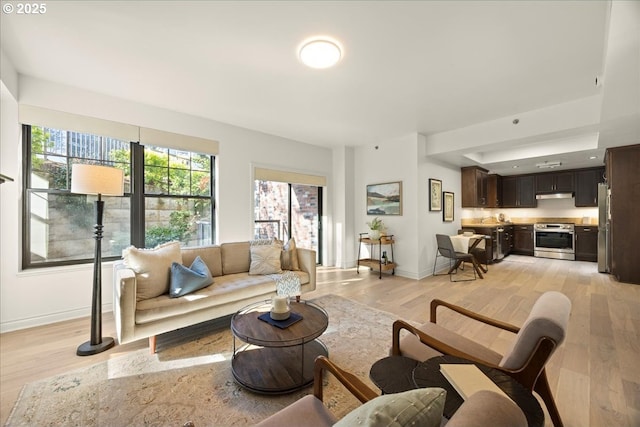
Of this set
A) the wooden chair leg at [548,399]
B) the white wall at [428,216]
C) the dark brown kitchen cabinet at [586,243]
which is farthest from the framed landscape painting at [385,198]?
the dark brown kitchen cabinet at [586,243]

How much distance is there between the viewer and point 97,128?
10.1 ft

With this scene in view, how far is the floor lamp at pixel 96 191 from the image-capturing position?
2223mm

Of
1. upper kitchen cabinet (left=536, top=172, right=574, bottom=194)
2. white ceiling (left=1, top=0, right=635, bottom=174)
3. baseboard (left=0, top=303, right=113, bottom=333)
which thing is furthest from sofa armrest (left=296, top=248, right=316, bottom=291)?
upper kitchen cabinet (left=536, top=172, right=574, bottom=194)

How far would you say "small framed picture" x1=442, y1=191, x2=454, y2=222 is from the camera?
5512mm

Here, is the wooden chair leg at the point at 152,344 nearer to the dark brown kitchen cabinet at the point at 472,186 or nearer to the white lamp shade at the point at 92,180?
the white lamp shade at the point at 92,180

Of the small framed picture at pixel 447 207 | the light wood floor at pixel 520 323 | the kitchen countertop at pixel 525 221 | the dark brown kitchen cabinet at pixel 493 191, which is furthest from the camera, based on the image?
the dark brown kitchen cabinet at pixel 493 191

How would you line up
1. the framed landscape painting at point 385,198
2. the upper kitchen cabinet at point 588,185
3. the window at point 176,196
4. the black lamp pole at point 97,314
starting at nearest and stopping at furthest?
the black lamp pole at point 97,314
the window at point 176,196
the framed landscape painting at point 385,198
the upper kitchen cabinet at point 588,185

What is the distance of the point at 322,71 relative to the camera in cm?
263

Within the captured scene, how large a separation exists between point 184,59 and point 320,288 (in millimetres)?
3429

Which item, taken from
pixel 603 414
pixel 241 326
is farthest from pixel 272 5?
pixel 603 414

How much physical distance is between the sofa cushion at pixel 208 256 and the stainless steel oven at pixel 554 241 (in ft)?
25.7

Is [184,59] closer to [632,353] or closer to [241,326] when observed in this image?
[241,326]

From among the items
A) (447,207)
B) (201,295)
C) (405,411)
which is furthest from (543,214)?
(405,411)

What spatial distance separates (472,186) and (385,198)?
2423mm
